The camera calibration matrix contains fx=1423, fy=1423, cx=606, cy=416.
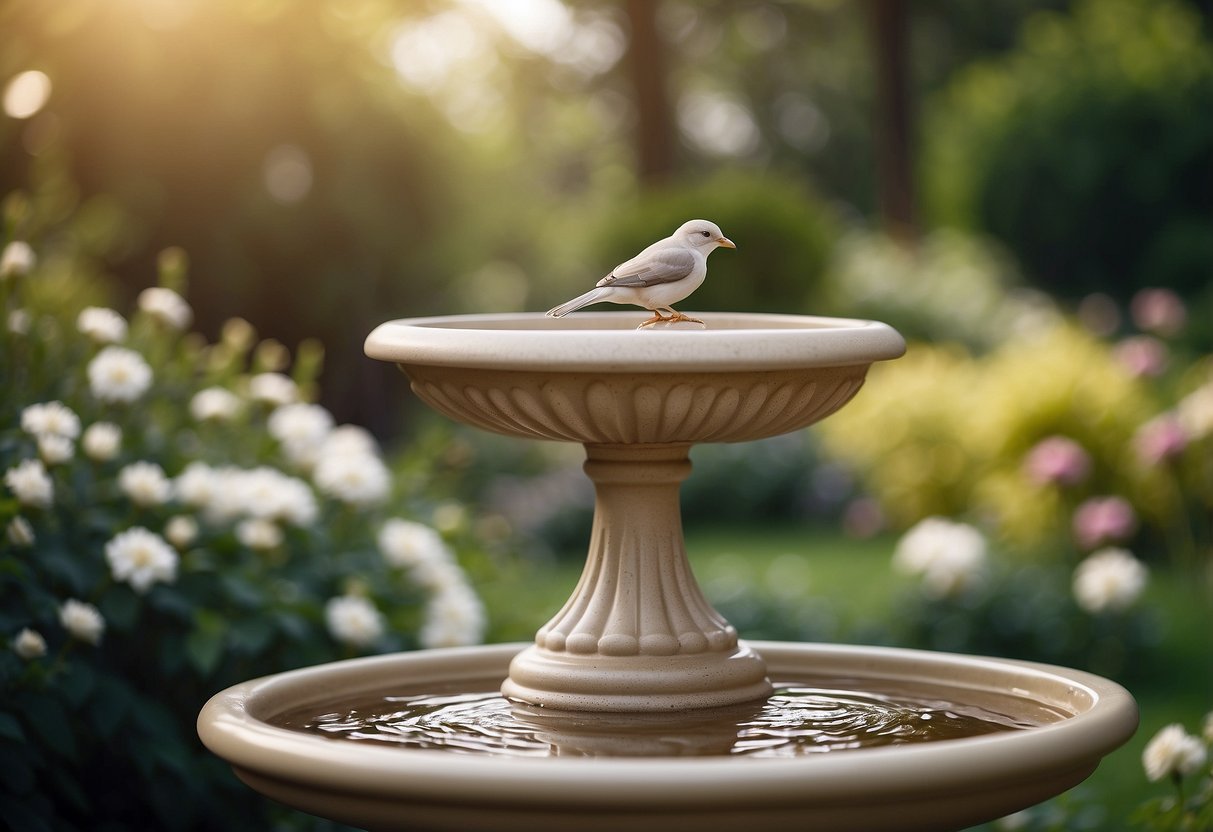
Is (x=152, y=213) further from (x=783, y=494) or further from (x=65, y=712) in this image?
(x=65, y=712)

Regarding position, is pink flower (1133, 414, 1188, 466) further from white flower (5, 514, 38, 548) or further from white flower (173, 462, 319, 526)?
white flower (5, 514, 38, 548)

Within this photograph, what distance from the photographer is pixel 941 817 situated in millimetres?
2199

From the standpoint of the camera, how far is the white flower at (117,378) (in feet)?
13.3

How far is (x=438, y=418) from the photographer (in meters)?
13.2

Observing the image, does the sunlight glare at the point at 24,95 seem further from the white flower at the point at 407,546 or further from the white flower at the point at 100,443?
the white flower at the point at 407,546

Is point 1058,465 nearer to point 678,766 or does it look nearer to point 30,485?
point 30,485

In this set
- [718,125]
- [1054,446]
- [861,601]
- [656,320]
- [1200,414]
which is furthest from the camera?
[718,125]

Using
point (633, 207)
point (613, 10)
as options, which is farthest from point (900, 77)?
point (633, 207)

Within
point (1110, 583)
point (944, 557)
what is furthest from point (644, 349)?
point (944, 557)

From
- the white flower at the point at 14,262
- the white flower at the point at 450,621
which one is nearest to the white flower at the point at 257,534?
the white flower at the point at 450,621

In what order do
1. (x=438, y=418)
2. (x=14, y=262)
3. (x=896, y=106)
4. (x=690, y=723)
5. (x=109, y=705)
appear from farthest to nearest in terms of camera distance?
(x=896, y=106), (x=438, y=418), (x=14, y=262), (x=109, y=705), (x=690, y=723)

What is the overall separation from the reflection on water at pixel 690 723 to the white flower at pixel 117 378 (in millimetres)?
1482

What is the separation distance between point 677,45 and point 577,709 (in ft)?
101

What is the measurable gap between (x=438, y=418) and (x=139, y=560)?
31.4ft
